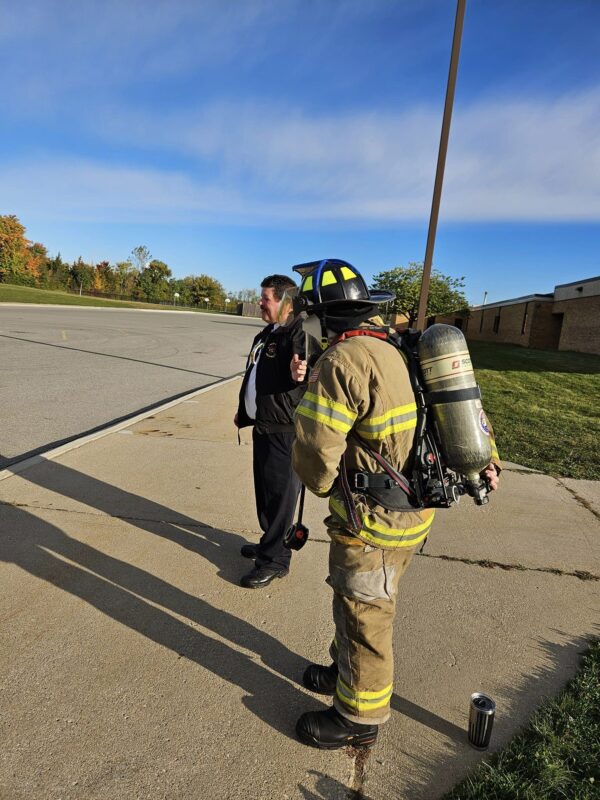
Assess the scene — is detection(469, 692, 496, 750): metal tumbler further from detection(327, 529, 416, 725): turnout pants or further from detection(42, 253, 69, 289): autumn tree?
detection(42, 253, 69, 289): autumn tree

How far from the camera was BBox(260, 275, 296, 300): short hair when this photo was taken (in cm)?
346

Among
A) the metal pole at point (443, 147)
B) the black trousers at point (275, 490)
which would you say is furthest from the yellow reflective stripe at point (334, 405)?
the metal pole at point (443, 147)

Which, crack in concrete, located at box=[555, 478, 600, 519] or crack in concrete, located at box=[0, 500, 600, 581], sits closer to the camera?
crack in concrete, located at box=[0, 500, 600, 581]

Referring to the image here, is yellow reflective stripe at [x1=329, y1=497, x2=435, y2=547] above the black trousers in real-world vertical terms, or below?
above

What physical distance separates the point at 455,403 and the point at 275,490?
1.67 meters

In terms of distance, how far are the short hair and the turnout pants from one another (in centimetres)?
187

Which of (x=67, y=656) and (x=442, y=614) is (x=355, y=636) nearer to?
(x=442, y=614)

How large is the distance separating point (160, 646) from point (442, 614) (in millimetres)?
1571

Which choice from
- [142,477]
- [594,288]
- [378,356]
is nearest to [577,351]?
[594,288]

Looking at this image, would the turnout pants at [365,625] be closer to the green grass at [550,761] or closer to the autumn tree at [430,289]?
the green grass at [550,761]

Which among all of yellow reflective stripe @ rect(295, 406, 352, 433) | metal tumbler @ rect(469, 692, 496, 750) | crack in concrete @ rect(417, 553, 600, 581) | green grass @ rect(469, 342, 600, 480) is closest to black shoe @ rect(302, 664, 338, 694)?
metal tumbler @ rect(469, 692, 496, 750)

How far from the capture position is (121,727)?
2.11 meters

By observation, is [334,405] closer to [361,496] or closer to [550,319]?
[361,496]

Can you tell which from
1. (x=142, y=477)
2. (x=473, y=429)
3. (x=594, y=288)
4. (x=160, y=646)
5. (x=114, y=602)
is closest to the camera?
(x=473, y=429)
